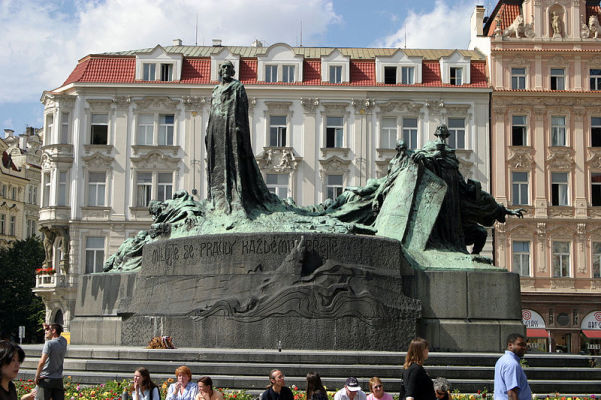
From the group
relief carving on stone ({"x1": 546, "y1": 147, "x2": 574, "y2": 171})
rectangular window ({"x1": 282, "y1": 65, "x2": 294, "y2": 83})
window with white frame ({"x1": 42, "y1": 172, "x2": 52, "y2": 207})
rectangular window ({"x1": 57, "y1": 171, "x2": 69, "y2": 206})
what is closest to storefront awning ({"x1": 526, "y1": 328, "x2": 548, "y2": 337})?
relief carving on stone ({"x1": 546, "y1": 147, "x2": 574, "y2": 171})

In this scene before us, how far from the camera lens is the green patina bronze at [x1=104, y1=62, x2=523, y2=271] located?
16.4 meters

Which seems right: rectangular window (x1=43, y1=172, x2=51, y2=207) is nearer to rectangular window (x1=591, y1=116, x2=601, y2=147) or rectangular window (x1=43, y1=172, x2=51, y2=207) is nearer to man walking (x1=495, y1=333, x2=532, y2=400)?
rectangular window (x1=591, y1=116, x2=601, y2=147)

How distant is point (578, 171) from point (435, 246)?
1114 inches

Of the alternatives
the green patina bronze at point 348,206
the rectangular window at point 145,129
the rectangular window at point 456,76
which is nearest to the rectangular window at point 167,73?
the rectangular window at point 145,129

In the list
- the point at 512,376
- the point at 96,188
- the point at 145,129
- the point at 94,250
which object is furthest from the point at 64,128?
the point at 512,376

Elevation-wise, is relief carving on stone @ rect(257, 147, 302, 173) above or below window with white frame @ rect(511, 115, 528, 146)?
below

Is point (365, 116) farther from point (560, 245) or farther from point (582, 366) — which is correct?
point (582, 366)

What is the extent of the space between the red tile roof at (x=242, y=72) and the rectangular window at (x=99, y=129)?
170cm

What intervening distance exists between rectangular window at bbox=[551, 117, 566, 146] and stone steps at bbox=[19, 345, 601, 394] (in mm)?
31390

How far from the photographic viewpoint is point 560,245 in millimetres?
42562

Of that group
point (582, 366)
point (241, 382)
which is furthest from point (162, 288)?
point (582, 366)

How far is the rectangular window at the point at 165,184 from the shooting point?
43031 millimetres

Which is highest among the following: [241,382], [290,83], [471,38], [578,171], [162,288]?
[471,38]

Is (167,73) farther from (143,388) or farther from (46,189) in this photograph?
(143,388)
